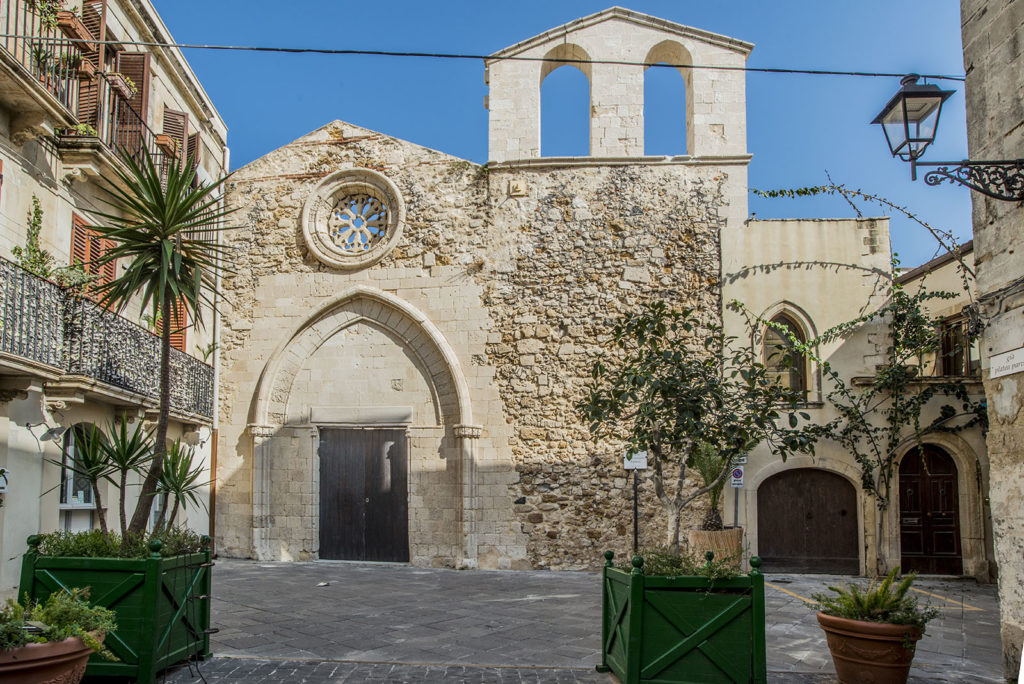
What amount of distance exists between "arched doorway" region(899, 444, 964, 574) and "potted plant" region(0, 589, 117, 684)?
36.8ft

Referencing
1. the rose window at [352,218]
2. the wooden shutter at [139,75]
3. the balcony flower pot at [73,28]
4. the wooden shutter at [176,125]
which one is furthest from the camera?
the rose window at [352,218]

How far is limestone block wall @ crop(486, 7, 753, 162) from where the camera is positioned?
547 inches

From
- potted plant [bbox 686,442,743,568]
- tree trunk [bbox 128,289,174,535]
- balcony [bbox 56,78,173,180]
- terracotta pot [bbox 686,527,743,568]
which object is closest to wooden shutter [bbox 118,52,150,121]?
balcony [bbox 56,78,173,180]

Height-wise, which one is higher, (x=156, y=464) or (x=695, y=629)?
(x=156, y=464)

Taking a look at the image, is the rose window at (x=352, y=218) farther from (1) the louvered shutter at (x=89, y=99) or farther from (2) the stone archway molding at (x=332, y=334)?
(1) the louvered shutter at (x=89, y=99)

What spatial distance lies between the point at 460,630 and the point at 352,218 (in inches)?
332

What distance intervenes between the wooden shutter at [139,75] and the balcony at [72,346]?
121 inches

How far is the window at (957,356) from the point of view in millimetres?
13102

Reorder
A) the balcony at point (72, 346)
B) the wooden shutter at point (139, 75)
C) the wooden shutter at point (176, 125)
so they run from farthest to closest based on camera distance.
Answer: the wooden shutter at point (176, 125), the wooden shutter at point (139, 75), the balcony at point (72, 346)

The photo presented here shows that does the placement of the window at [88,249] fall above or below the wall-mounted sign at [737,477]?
above

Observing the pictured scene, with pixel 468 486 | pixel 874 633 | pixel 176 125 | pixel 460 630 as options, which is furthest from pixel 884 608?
pixel 176 125

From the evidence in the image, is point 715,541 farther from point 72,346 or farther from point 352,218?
point 72,346

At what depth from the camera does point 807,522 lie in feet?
42.1

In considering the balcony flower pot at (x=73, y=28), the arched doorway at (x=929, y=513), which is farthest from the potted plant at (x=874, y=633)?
the balcony flower pot at (x=73, y=28)
